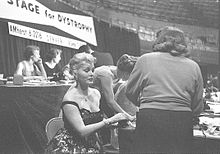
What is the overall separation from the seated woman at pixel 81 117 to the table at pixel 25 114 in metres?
1.07

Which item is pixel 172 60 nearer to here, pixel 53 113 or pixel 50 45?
pixel 53 113

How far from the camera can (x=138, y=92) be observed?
157 cm

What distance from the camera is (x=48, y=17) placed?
4660mm

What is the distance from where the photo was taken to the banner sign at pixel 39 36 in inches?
165

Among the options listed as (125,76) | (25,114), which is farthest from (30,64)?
(125,76)

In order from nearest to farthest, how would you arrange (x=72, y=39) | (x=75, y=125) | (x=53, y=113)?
(x=75, y=125) → (x=53, y=113) → (x=72, y=39)

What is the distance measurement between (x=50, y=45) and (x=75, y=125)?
355 centimetres

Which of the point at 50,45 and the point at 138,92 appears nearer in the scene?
the point at 138,92

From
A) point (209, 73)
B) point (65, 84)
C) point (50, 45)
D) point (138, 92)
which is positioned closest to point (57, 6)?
point (50, 45)

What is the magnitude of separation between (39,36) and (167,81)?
11.0ft

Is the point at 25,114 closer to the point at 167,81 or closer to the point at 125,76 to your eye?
the point at 125,76

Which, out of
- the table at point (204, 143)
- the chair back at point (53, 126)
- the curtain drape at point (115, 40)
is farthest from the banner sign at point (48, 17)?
the table at point (204, 143)

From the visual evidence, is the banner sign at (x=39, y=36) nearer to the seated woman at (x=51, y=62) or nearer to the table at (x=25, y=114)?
the seated woman at (x=51, y=62)

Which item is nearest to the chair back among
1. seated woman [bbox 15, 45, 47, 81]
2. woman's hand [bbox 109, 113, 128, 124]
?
woman's hand [bbox 109, 113, 128, 124]
